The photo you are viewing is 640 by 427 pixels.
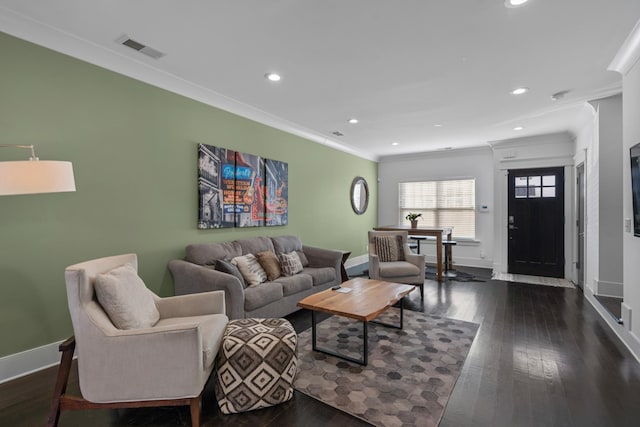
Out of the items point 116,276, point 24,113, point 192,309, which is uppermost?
point 24,113

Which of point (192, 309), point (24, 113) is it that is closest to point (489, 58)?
point (192, 309)

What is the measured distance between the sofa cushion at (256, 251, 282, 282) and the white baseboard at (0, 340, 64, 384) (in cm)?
196

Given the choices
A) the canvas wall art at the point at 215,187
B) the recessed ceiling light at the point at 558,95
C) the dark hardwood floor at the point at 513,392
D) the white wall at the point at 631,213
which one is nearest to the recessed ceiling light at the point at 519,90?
the recessed ceiling light at the point at 558,95

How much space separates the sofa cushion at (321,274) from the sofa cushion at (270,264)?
0.46 meters

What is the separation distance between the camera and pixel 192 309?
2.46 meters

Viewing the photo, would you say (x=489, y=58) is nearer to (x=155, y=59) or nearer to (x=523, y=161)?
(x=155, y=59)

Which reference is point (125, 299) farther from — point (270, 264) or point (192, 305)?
point (270, 264)

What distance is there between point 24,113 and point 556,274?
7.64m

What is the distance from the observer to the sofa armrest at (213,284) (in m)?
2.88

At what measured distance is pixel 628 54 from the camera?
2.67 meters

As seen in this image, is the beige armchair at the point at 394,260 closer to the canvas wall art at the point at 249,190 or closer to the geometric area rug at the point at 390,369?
the geometric area rug at the point at 390,369

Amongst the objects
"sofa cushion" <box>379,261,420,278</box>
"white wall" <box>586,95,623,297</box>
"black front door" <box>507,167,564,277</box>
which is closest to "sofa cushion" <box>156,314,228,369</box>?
"sofa cushion" <box>379,261,420,278</box>

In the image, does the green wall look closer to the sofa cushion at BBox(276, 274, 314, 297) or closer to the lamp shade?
the lamp shade

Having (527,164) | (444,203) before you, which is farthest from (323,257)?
(527,164)
